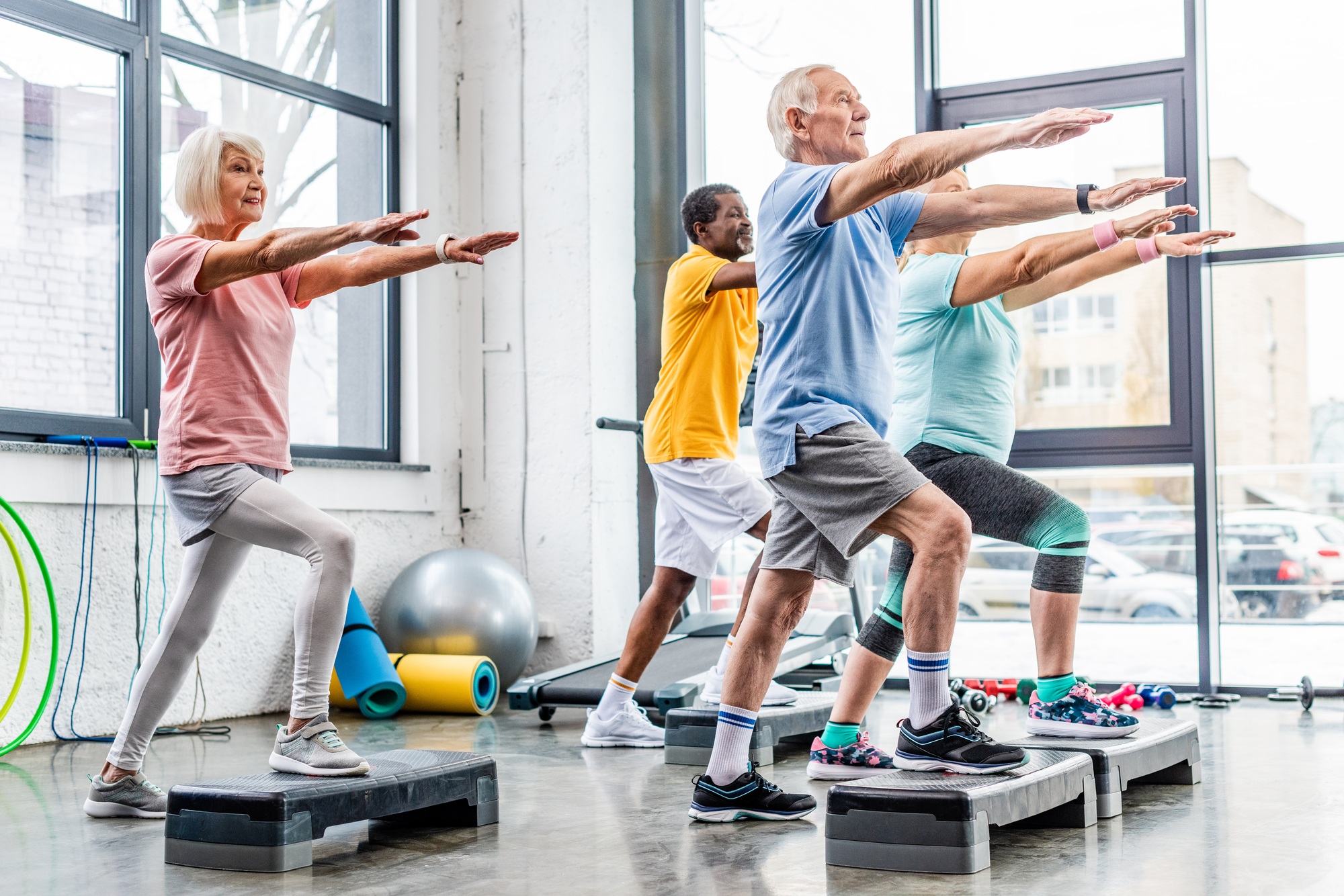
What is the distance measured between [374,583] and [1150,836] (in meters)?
3.54

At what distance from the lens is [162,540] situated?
4.55 metres

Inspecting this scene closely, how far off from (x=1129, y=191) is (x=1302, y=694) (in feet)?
9.67

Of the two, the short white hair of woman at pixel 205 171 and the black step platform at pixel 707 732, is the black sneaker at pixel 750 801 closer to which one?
the black step platform at pixel 707 732

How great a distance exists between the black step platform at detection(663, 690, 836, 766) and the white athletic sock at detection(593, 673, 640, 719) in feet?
0.74

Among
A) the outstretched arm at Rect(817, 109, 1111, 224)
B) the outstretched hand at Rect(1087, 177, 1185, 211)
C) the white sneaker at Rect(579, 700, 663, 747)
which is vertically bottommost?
the white sneaker at Rect(579, 700, 663, 747)

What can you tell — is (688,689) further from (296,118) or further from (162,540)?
(296,118)

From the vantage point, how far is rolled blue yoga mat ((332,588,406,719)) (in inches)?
187

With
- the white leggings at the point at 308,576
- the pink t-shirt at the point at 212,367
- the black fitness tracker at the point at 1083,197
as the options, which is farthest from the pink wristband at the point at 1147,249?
the pink t-shirt at the point at 212,367

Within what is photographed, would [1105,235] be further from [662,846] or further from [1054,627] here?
[662,846]

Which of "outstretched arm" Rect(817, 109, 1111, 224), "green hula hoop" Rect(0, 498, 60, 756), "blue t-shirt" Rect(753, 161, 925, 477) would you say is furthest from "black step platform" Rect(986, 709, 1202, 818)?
"green hula hoop" Rect(0, 498, 60, 756)

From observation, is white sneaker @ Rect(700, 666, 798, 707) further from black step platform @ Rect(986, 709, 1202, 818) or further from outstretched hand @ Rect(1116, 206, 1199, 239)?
outstretched hand @ Rect(1116, 206, 1199, 239)

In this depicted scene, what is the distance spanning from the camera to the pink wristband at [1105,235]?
2459 millimetres

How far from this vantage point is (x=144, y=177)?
4.64 m

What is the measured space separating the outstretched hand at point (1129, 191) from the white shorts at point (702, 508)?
1545mm
